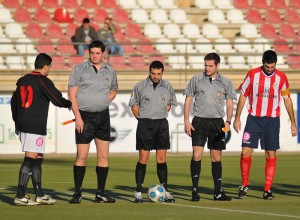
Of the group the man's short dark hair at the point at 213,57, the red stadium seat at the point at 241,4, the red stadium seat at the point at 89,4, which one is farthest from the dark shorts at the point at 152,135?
the red stadium seat at the point at 241,4

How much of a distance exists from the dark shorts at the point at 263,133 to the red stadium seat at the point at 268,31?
16977 mm

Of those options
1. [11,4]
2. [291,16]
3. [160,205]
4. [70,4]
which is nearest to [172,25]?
[70,4]

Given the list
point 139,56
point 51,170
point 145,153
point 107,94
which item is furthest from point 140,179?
point 139,56

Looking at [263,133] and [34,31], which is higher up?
[34,31]

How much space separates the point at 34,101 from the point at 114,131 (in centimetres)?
1248

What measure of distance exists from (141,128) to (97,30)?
16426mm

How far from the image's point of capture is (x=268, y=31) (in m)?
31.7

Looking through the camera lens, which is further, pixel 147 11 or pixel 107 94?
pixel 147 11

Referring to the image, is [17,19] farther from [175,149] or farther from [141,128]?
[141,128]

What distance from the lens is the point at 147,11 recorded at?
107 ft

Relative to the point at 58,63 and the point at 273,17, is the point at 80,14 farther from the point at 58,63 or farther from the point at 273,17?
the point at 273,17

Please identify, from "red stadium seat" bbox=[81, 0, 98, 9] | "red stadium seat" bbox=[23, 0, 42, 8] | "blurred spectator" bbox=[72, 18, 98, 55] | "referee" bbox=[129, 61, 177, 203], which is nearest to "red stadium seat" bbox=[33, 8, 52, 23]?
"red stadium seat" bbox=[23, 0, 42, 8]

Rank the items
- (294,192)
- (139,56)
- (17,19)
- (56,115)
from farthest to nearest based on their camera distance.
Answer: (17,19), (139,56), (56,115), (294,192)

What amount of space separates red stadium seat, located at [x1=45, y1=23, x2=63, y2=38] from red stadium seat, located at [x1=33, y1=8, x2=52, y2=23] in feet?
2.09
